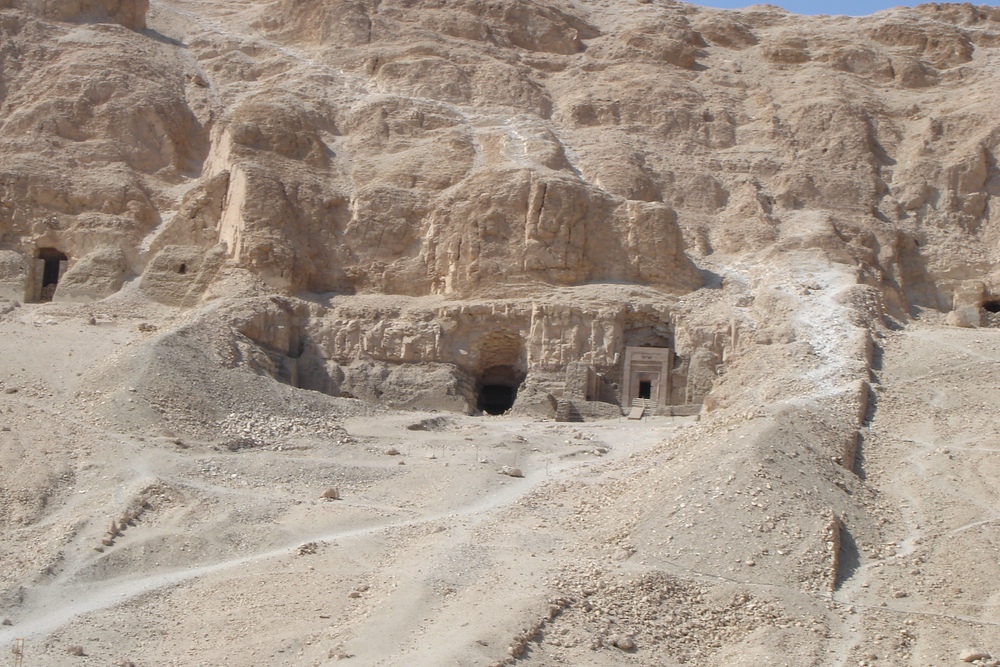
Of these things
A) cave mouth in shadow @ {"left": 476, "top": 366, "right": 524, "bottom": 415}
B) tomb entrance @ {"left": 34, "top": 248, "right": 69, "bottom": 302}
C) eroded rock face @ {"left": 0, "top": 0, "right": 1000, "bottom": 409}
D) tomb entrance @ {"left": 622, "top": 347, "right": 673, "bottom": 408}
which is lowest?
cave mouth in shadow @ {"left": 476, "top": 366, "right": 524, "bottom": 415}

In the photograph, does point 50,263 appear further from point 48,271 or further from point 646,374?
point 646,374

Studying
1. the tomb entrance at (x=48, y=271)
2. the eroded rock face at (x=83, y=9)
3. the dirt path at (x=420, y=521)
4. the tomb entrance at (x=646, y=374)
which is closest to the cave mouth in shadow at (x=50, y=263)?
the tomb entrance at (x=48, y=271)

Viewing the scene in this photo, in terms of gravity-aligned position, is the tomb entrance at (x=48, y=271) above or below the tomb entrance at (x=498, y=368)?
above

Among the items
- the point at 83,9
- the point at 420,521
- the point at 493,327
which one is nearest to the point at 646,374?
the point at 493,327

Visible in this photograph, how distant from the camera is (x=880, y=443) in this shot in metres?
19.0

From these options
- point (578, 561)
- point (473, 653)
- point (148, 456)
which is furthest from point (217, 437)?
point (473, 653)

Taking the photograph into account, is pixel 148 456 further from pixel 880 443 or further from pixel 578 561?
pixel 880 443

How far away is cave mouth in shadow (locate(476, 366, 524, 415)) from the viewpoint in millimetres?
31703

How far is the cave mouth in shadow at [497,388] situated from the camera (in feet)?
104

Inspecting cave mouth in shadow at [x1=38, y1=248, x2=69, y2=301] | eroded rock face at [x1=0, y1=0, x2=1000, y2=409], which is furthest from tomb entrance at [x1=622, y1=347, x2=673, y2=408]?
cave mouth in shadow at [x1=38, y1=248, x2=69, y2=301]

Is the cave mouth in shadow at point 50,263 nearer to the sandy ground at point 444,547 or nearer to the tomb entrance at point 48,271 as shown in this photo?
the tomb entrance at point 48,271

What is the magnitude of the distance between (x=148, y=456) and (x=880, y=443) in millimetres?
13353

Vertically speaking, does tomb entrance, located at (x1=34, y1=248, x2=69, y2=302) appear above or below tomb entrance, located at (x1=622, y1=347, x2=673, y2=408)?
above

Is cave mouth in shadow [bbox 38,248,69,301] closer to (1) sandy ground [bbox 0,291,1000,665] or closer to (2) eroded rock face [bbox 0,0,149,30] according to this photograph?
(1) sandy ground [bbox 0,291,1000,665]
